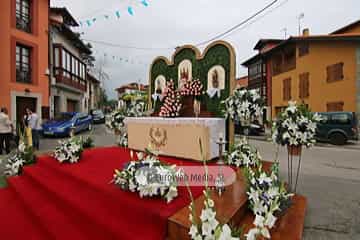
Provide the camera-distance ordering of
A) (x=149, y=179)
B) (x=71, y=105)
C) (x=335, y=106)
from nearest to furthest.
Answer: (x=149, y=179), (x=335, y=106), (x=71, y=105)

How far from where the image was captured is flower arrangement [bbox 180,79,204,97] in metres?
5.29

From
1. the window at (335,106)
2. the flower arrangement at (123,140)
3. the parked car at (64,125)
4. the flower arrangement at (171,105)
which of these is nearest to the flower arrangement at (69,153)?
the flower arrangement at (123,140)

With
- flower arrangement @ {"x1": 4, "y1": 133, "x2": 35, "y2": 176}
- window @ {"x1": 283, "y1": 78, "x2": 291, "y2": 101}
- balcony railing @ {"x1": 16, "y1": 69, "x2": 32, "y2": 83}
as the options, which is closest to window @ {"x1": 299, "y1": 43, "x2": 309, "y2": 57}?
window @ {"x1": 283, "y1": 78, "x2": 291, "y2": 101}

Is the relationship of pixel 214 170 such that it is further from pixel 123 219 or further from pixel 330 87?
pixel 330 87

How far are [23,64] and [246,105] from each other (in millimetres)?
12251

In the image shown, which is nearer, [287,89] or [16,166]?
[16,166]

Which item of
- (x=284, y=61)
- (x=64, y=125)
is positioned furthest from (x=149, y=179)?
(x=284, y=61)

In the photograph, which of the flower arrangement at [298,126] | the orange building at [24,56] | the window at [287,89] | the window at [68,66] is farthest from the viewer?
the window at [287,89]

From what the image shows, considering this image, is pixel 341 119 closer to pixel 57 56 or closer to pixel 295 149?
pixel 295 149

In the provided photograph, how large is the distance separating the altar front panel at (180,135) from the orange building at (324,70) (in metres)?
11.1

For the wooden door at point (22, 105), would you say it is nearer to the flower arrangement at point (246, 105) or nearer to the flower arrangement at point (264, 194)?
the flower arrangement at point (246, 105)

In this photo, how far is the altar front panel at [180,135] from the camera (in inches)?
169

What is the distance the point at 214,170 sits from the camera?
12.6 ft

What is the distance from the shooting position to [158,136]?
16.4 feet
